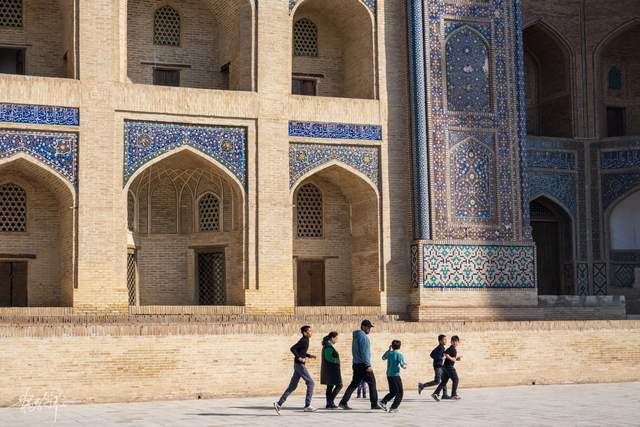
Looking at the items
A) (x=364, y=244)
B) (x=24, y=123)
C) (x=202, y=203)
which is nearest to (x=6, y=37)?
(x=24, y=123)

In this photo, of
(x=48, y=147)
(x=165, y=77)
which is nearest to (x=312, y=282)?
(x=165, y=77)

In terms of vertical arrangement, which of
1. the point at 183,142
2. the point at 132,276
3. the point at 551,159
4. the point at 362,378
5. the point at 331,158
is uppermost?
the point at 551,159

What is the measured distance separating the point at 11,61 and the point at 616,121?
11.3m

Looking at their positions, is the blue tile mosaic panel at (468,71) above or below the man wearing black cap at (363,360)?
above

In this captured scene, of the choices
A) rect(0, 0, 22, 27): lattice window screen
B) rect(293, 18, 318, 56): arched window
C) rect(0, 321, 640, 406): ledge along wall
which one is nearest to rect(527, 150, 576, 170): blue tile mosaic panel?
rect(293, 18, 318, 56): arched window

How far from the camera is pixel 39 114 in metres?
13.5

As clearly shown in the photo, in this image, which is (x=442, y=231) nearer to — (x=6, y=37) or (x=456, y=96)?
(x=456, y=96)

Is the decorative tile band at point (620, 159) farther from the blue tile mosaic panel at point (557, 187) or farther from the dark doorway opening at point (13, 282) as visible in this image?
the dark doorway opening at point (13, 282)

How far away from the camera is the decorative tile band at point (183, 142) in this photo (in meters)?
13.9

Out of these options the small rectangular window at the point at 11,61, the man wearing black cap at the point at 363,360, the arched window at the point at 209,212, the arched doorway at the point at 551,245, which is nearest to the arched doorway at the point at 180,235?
the arched window at the point at 209,212

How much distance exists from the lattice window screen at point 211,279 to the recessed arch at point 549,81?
7.56 meters

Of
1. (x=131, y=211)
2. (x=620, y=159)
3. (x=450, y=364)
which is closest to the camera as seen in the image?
(x=450, y=364)

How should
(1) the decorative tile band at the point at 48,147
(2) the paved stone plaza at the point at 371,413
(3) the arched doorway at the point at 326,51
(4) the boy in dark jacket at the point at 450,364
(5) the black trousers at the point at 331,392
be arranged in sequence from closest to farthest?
(2) the paved stone plaza at the point at 371,413 < (5) the black trousers at the point at 331,392 < (4) the boy in dark jacket at the point at 450,364 < (1) the decorative tile band at the point at 48,147 < (3) the arched doorway at the point at 326,51

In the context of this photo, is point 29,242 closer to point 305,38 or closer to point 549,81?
point 305,38
